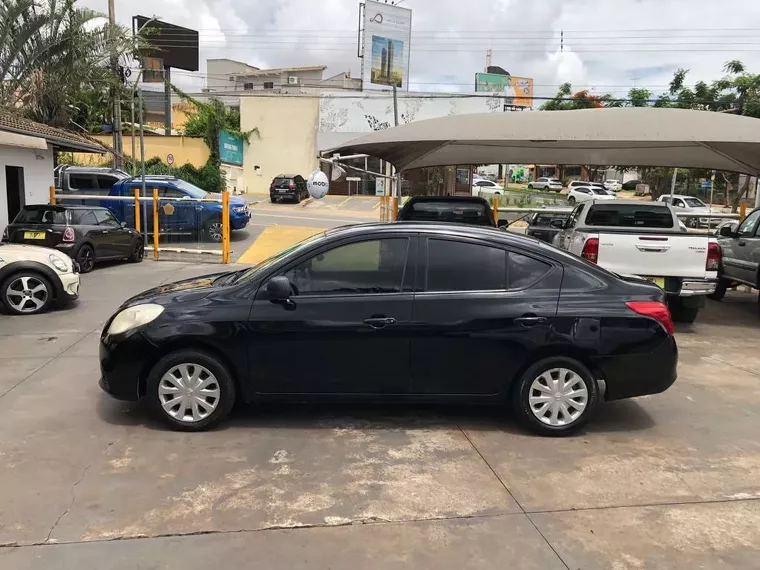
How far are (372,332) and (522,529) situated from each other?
1775 millimetres

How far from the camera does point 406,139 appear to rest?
10344mm

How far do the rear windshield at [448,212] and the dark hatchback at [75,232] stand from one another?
649 cm

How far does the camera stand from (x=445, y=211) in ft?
35.6

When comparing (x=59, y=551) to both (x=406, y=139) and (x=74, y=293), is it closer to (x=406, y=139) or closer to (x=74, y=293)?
(x=74, y=293)

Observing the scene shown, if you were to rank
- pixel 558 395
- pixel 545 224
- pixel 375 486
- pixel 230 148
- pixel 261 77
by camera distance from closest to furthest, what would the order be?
pixel 375 486, pixel 558 395, pixel 545 224, pixel 230 148, pixel 261 77

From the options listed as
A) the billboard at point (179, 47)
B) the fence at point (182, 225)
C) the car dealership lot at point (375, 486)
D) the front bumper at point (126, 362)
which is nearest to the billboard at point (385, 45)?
the billboard at point (179, 47)

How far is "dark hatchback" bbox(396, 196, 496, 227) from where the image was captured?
35.3 ft

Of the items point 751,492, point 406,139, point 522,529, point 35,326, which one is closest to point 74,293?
point 35,326

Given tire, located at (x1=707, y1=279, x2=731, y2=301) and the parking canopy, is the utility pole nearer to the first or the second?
the parking canopy

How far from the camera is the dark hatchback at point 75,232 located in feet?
39.5

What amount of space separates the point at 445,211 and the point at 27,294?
6.53 metres

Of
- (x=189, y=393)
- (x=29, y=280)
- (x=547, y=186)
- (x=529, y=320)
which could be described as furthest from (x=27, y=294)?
(x=547, y=186)

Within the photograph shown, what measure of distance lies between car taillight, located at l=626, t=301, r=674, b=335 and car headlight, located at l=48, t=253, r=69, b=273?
7907 millimetres

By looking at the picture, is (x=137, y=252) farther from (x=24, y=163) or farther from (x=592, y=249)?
(x=592, y=249)
